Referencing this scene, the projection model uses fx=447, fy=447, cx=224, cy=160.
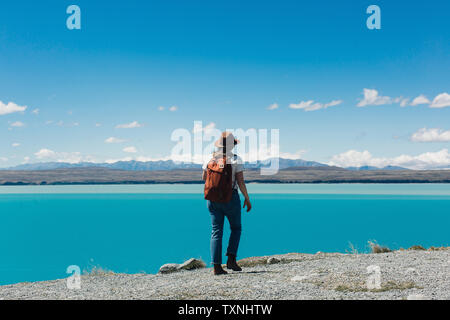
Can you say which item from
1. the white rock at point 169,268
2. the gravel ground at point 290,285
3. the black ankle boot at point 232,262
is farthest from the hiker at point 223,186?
the white rock at point 169,268

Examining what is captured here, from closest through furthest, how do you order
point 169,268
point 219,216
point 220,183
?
point 220,183 → point 219,216 → point 169,268

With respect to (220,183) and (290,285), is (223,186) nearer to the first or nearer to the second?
(220,183)

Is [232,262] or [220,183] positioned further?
[232,262]

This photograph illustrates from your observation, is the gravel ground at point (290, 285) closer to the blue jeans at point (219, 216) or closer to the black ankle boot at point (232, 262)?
the black ankle boot at point (232, 262)

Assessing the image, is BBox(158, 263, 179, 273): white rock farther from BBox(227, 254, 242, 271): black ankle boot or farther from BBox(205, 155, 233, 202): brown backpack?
BBox(205, 155, 233, 202): brown backpack

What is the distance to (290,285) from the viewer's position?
661 cm

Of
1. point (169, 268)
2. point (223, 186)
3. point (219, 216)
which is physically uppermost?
point (223, 186)

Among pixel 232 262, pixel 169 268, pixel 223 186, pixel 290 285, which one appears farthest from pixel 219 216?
pixel 169 268

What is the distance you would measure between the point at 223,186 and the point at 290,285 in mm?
1897
